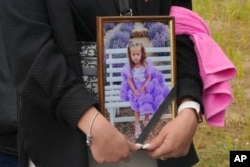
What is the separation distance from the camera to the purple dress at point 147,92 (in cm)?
128

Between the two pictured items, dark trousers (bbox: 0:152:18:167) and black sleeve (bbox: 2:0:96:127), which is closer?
black sleeve (bbox: 2:0:96:127)

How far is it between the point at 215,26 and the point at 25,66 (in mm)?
3434

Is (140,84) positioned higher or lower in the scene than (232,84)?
higher

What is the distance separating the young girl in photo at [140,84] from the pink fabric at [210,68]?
0.51ft

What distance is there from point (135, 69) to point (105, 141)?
0.63 feet

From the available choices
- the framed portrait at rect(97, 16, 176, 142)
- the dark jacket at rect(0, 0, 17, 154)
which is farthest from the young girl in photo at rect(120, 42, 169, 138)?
the dark jacket at rect(0, 0, 17, 154)

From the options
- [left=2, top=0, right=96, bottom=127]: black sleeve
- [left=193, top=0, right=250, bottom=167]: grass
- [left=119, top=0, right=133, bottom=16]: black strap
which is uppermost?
[left=119, top=0, right=133, bottom=16]: black strap

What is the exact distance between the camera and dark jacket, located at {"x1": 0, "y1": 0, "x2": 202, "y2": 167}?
1226mm

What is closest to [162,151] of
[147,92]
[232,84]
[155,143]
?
[155,143]

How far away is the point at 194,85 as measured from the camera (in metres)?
1.38

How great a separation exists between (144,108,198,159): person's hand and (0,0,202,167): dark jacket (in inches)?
2.6

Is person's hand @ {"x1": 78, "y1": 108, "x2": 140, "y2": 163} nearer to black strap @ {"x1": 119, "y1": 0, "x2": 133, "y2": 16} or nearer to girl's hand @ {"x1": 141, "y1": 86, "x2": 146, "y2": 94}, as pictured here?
girl's hand @ {"x1": 141, "y1": 86, "x2": 146, "y2": 94}

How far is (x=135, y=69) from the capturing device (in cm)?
129

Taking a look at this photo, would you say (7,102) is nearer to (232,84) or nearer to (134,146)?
(134,146)
